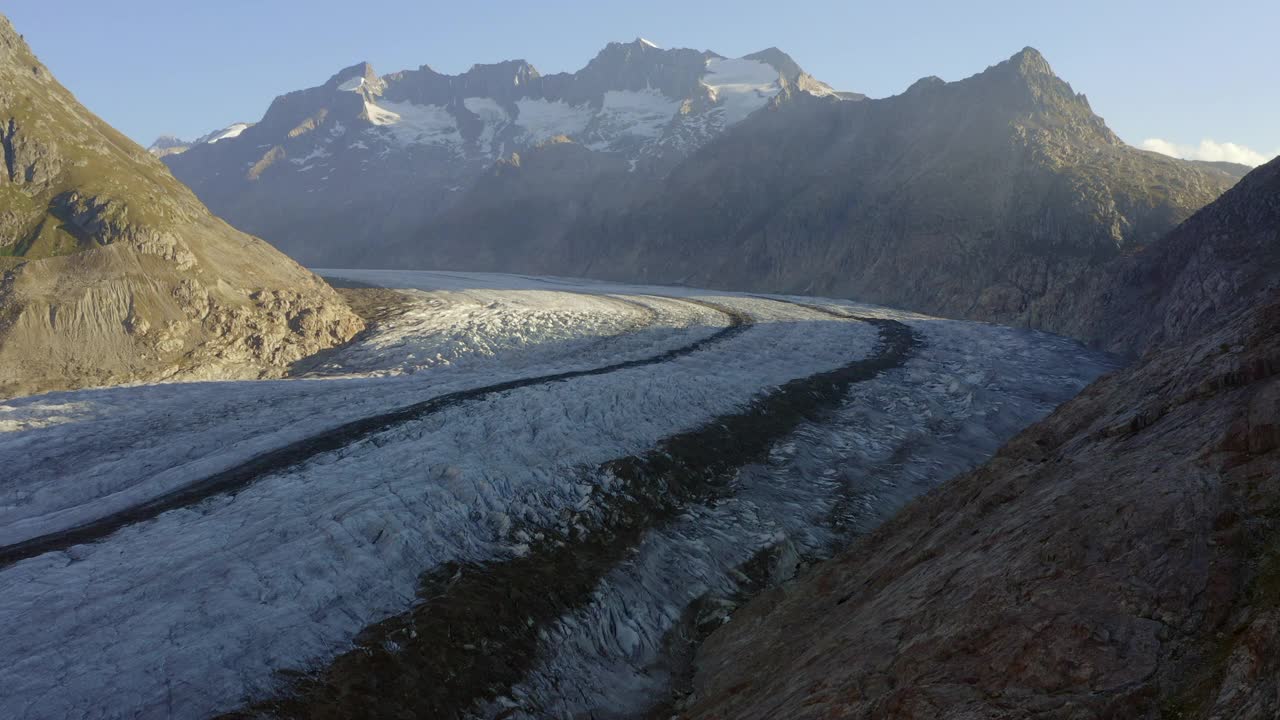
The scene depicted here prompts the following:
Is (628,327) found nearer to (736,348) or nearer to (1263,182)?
(736,348)

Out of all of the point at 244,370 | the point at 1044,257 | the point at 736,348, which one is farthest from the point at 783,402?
the point at 1044,257

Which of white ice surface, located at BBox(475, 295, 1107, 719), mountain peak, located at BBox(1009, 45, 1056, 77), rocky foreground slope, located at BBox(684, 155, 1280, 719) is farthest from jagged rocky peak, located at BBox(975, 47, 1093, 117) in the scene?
A: rocky foreground slope, located at BBox(684, 155, 1280, 719)

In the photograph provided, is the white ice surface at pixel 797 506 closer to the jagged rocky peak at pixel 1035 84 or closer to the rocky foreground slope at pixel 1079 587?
the rocky foreground slope at pixel 1079 587

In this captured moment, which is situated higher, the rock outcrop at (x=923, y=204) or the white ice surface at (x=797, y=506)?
the rock outcrop at (x=923, y=204)

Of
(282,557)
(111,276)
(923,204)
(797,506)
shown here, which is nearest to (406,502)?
(282,557)

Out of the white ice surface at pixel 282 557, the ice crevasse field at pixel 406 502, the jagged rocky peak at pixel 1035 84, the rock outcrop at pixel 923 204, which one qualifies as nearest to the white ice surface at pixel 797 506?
the ice crevasse field at pixel 406 502

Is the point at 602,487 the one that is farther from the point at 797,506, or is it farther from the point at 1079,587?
the point at 1079,587
